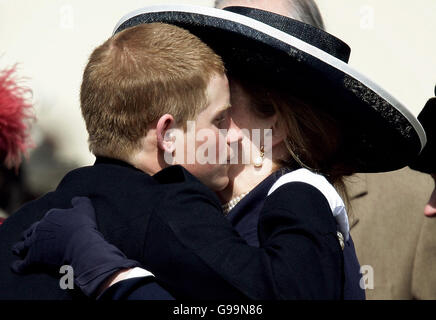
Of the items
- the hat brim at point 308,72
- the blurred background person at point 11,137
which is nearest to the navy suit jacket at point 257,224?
the hat brim at point 308,72

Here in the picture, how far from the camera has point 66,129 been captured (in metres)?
4.56

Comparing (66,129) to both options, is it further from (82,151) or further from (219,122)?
(219,122)

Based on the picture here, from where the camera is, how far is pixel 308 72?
195cm

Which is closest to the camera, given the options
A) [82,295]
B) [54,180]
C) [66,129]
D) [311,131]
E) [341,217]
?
[82,295]

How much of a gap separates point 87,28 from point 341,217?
10.6 feet

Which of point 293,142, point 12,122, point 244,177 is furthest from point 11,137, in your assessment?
point 293,142

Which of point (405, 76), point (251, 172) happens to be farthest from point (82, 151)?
point (251, 172)

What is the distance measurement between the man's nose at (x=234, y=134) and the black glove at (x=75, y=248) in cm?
43

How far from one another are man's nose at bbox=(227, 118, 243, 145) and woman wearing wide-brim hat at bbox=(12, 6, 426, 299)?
0.02 metres

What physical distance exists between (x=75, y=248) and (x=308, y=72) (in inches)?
28.0

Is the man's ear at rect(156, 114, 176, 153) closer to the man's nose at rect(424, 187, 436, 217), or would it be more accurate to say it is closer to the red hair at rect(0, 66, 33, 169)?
the red hair at rect(0, 66, 33, 169)

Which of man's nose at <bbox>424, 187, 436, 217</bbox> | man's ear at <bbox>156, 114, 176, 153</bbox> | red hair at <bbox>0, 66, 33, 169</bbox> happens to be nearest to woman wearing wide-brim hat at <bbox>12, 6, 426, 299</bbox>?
man's ear at <bbox>156, 114, 176, 153</bbox>

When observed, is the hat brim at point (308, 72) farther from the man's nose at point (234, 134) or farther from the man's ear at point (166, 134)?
the man's ear at point (166, 134)
